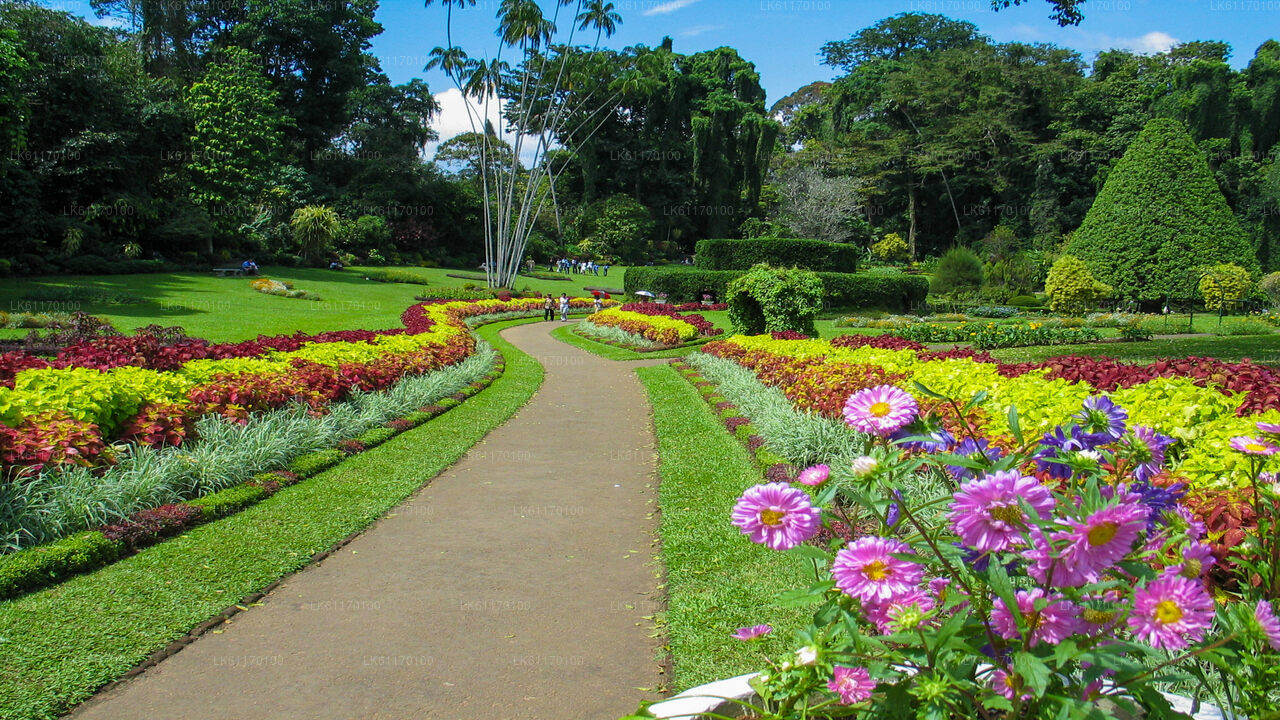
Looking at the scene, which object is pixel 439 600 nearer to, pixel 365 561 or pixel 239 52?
pixel 365 561

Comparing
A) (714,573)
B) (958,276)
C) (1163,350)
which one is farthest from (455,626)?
(958,276)

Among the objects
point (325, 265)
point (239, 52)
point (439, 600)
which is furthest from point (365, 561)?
point (239, 52)

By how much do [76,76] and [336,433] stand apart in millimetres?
24855

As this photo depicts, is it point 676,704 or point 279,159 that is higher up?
point 279,159

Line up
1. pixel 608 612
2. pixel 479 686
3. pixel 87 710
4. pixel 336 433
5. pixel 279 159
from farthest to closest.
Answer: pixel 279 159 → pixel 336 433 → pixel 608 612 → pixel 479 686 → pixel 87 710

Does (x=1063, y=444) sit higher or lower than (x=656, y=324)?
higher

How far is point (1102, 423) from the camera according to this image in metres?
1.79

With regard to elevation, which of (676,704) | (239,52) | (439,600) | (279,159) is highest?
(239,52)

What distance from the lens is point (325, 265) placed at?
33.8 metres

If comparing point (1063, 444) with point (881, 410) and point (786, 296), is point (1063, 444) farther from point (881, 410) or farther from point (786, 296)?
point (786, 296)

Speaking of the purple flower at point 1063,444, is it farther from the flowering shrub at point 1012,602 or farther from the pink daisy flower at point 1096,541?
the pink daisy flower at point 1096,541

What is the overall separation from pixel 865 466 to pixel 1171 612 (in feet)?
1.80

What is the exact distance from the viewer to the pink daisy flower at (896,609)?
1.48m

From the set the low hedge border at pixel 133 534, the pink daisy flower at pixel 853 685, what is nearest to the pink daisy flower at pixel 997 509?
the pink daisy flower at pixel 853 685
